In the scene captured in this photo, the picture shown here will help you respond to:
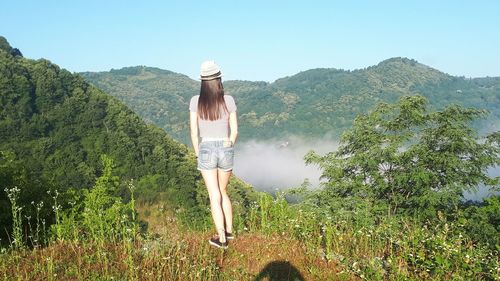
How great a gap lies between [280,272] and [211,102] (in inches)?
88.6

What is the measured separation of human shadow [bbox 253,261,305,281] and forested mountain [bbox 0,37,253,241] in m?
78.4

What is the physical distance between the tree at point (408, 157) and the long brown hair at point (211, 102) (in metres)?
16.7

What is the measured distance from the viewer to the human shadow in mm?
4797

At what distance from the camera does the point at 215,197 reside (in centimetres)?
552

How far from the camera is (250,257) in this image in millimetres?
5371

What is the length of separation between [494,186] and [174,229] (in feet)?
57.2

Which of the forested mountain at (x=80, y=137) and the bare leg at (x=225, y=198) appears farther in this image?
the forested mountain at (x=80, y=137)

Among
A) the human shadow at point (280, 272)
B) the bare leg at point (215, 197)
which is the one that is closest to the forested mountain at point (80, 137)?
the bare leg at point (215, 197)

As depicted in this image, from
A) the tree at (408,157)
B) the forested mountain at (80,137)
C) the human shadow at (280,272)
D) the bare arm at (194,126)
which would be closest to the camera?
the human shadow at (280,272)

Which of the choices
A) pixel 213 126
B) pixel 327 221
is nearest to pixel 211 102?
pixel 213 126

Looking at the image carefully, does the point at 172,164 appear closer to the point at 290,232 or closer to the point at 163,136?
the point at 163,136

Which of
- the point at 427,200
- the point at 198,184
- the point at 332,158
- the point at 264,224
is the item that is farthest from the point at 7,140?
the point at 264,224

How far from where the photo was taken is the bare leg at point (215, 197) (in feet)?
18.0

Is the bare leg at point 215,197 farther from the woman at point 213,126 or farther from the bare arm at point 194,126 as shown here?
the bare arm at point 194,126
